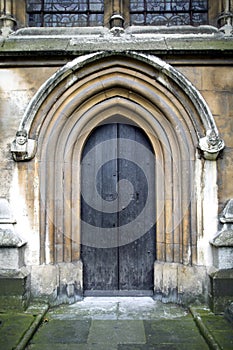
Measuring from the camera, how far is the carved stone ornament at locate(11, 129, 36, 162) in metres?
4.73

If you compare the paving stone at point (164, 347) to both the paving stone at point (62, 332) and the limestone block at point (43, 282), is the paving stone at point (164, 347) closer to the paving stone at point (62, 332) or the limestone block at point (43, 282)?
the paving stone at point (62, 332)

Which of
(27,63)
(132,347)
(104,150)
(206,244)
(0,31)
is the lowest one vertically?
(132,347)

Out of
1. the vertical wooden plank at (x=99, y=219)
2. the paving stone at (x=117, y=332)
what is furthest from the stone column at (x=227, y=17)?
the paving stone at (x=117, y=332)

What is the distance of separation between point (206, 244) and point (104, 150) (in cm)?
189

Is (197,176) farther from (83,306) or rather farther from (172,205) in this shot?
(83,306)

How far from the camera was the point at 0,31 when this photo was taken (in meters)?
5.12

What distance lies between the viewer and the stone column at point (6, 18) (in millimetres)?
5113

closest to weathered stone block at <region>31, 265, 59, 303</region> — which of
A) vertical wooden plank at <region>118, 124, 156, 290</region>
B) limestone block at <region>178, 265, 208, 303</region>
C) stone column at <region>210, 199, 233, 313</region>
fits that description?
vertical wooden plank at <region>118, 124, 156, 290</region>

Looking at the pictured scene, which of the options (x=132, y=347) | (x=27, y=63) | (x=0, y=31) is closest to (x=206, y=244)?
(x=132, y=347)

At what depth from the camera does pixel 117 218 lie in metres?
5.28

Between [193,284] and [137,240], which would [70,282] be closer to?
[137,240]

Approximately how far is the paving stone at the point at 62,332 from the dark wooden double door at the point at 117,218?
3.35ft

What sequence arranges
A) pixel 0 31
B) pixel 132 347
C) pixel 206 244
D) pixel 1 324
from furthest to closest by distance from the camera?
pixel 0 31 → pixel 206 244 → pixel 1 324 → pixel 132 347

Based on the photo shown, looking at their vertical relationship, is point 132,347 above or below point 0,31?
below
